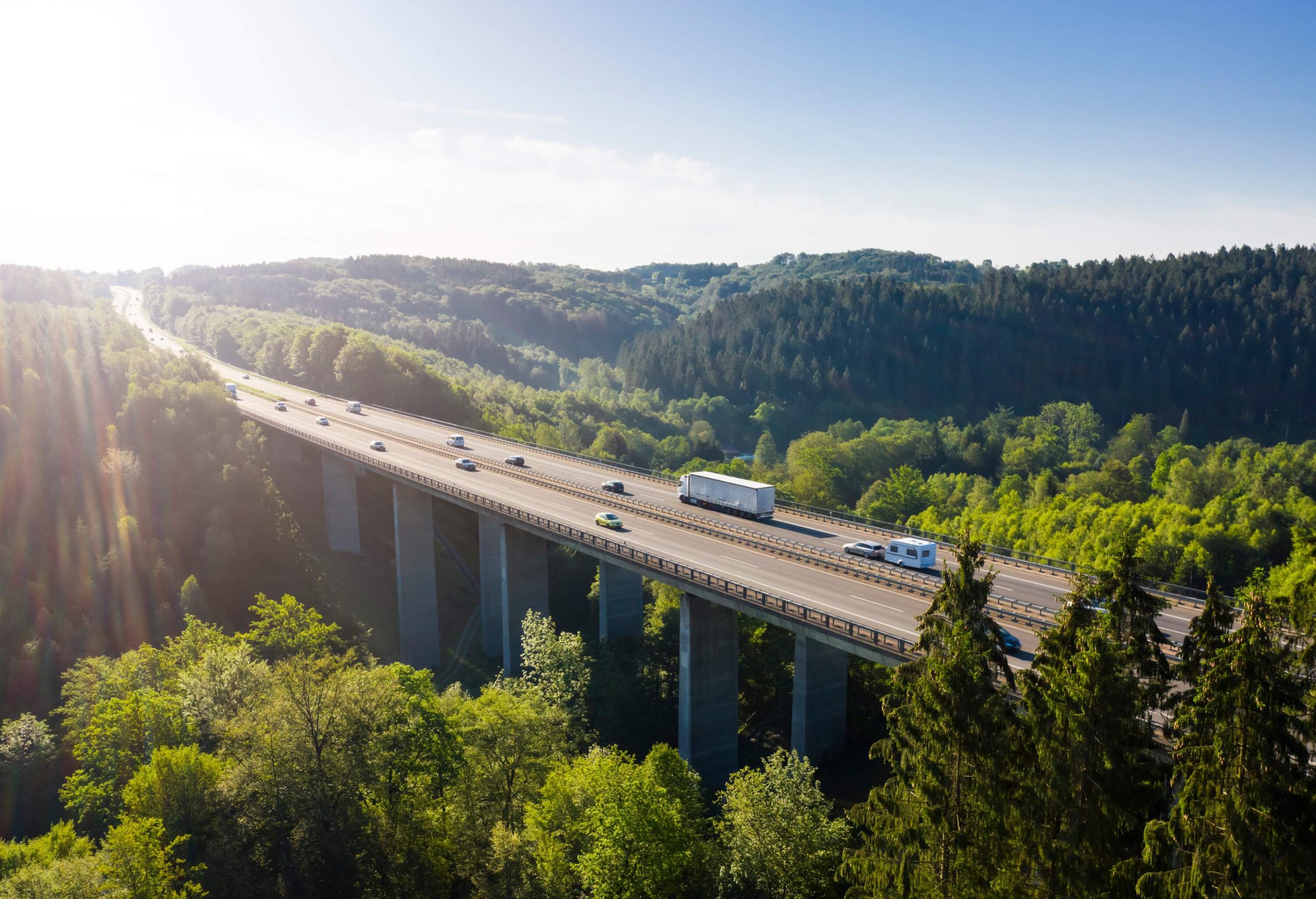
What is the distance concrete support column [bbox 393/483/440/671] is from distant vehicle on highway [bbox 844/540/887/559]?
3968 centimetres

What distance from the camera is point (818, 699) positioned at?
41.0 metres

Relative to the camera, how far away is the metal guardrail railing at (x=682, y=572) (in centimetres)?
3161

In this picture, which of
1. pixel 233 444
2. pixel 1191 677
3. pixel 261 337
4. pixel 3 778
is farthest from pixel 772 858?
pixel 261 337

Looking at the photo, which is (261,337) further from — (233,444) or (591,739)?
(591,739)

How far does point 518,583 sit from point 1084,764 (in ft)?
161

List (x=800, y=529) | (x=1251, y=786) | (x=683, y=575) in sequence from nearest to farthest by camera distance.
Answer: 1. (x=1251, y=786)
2. (x=683, y=575)
3. (x=800, y=529)

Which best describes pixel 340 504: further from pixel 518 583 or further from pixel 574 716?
A: pixel 574 716

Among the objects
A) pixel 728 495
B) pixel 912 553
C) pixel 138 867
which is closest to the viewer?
pixel 138 867

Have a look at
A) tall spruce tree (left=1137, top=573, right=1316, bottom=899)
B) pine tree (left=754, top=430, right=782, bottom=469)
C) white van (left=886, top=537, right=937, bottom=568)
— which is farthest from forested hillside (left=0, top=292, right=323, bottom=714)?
pine tree (left=754, top=430, right=782, bottom=469)

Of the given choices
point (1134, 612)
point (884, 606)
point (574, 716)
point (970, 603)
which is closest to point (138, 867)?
point (574, 716)

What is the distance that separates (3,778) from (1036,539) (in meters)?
74.0

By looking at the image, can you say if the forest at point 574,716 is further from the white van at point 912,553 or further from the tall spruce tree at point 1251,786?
the white van at point 912,553

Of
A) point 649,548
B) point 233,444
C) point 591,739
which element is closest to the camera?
point 591,739

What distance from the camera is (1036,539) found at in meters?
68.4
